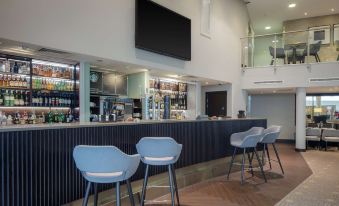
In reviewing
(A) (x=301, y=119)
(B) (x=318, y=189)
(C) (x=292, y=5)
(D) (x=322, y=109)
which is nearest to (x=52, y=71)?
(B) (x=318, y=189)

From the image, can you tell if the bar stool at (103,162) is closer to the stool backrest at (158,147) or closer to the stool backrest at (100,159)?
the stool backrest at (100,159)

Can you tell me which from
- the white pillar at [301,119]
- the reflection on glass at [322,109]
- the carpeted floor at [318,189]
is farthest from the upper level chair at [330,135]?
the carpeted floor at [318,189]

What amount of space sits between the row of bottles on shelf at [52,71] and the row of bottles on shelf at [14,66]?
0.67ft

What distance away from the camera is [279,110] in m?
12.9

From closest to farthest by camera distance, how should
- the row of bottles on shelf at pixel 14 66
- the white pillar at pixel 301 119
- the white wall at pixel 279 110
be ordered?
the row of bottles on shelf at pixel 14 66 → the white pillar at pixel 301 119 → the white wall at pixel 279 110

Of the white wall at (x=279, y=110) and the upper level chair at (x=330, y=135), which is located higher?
the white wall at (x=279, y=110)

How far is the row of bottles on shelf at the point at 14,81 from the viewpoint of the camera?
5059mm

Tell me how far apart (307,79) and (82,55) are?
7.70 meters

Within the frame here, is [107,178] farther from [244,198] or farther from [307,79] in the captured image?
[307,79]

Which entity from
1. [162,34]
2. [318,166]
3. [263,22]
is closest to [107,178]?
[162,34]

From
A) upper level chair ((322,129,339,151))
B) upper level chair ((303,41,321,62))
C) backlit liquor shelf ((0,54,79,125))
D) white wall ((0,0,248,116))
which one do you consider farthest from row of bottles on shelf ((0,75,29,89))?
upper level chair ((322,129,339,151))

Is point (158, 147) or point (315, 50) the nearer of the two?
point (158, 147)

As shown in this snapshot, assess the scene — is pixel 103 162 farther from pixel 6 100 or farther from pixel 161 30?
pixel 161 30

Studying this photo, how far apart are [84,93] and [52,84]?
0.68 meters
